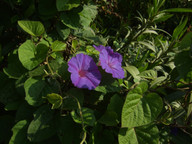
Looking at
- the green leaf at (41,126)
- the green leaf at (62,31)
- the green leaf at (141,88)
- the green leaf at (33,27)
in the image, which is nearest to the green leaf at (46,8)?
the green leaf at (62,31)

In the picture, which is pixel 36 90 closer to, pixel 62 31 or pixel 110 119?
pixel 110 119

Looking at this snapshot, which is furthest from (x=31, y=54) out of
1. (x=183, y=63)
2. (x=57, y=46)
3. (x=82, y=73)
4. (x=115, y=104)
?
(x=183, y=63)

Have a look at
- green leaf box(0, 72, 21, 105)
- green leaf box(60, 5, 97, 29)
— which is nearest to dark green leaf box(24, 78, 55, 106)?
green leaf box(0, 72, 21, 105)

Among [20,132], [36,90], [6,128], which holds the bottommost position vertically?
[6,128]

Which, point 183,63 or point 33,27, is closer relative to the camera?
point 183,63

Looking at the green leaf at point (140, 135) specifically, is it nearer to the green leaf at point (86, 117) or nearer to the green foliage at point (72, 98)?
the green foliage at point (72, 98)

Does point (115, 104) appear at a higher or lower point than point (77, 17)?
lower
